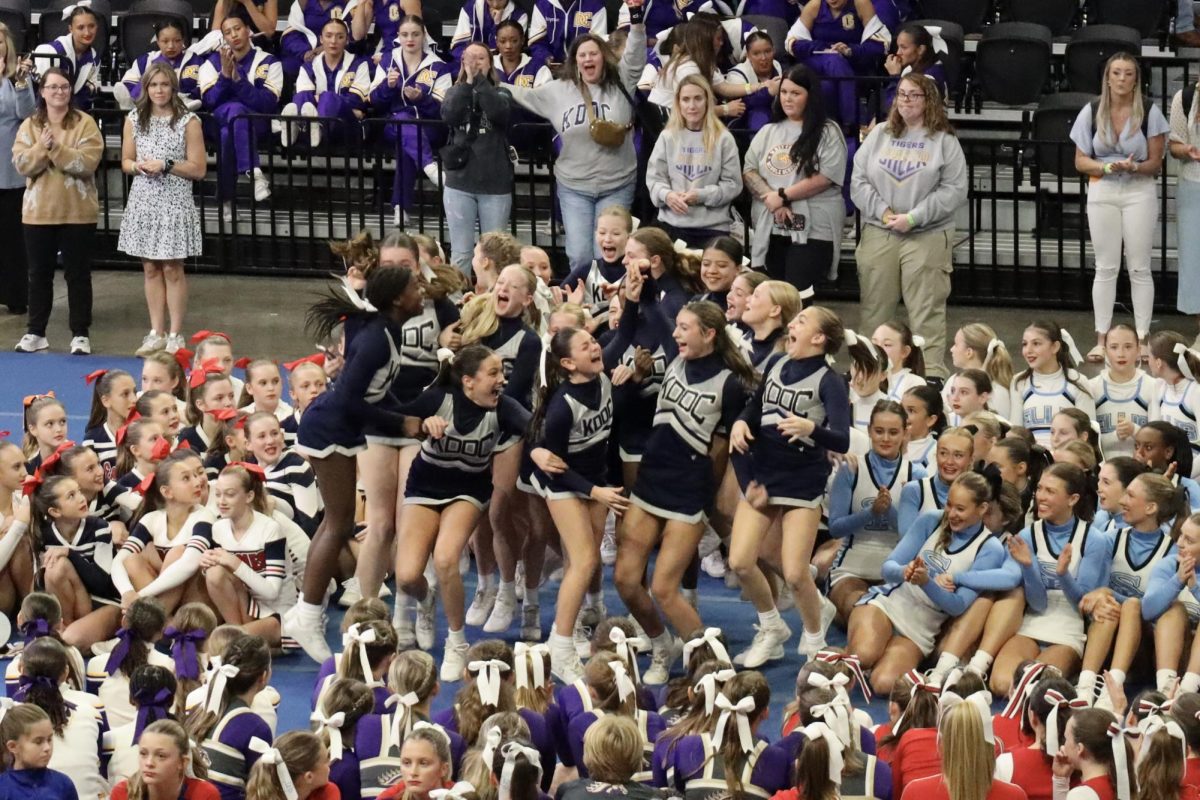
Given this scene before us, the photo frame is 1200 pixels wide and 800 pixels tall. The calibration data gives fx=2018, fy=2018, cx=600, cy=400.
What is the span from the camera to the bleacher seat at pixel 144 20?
54.7 feet

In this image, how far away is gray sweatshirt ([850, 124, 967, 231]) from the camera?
12102 mm

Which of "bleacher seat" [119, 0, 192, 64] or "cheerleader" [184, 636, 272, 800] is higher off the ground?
"bleacher seat" [119, 0, 192, 64]

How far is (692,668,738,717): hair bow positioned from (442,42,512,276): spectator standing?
670cm

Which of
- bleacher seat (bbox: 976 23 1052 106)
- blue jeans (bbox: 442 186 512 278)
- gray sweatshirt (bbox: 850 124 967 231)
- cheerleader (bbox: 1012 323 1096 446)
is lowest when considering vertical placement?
cheerleader (bbox: 1012 323 1096 446)

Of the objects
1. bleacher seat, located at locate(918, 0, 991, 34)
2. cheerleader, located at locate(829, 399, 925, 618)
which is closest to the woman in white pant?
bleacher seat, located at locate(918, 0, 991, 34)

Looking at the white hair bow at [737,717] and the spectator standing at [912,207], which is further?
the spectator standing at [912,207]

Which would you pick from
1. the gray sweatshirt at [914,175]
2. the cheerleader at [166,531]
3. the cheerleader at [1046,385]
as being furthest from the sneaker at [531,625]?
the gray sweatshirt at [914,175]

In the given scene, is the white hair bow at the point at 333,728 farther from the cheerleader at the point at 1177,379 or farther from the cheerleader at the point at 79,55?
the cheerleader at the point at 79,55

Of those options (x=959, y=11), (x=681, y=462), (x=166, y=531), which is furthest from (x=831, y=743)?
(x=959, y=11)

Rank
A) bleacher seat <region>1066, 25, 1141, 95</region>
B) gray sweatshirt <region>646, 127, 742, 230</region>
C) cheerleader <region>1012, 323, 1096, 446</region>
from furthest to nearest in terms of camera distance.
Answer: bleacher seat <region>1066, 25, 1141, 95</region>, gray sweatshirt <region>646, 127, 742, 230</region>, cheerleader <region>1012, 323, 1096, 446</region>

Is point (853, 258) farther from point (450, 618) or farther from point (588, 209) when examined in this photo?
point (450, 618)

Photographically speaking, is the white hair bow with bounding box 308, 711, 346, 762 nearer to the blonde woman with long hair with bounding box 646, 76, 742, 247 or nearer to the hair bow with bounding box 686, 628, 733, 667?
the hair bow with bounding box 686, 628, 733, 667

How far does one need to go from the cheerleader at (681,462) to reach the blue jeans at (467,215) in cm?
484

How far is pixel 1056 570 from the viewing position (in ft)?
28.2
